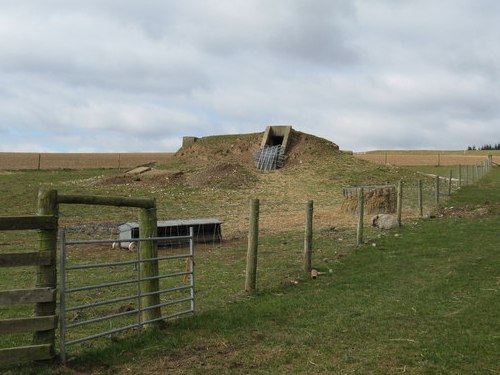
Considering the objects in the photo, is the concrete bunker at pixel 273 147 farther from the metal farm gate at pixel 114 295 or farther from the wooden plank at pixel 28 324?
the wooden plank at pixel 28 324

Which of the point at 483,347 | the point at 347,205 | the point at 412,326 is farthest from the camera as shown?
the point at 347,205

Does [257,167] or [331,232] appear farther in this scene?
[257,167]

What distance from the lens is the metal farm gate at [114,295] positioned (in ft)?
20.3

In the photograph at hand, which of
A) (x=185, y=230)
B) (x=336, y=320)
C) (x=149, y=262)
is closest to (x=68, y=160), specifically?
(x=185, y=230)

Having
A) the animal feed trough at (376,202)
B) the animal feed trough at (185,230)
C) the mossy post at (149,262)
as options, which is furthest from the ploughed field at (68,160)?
the mossy post at (149,262)

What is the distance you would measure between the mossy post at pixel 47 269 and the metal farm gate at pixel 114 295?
0.10 m

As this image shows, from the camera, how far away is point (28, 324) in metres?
5.72

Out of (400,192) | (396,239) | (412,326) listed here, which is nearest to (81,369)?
(412,326)

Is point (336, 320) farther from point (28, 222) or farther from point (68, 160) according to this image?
point (68, 160)

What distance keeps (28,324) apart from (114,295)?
4.32m

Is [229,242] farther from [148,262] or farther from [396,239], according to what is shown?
[148,262]

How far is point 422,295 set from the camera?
8930 mm

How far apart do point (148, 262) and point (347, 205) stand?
590 inches

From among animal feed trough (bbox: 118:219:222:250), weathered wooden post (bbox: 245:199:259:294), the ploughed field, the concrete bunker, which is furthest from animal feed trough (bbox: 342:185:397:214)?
the ploughed field
